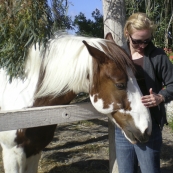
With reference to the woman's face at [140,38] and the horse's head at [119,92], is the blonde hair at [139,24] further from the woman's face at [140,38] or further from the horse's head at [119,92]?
the horse's head at [119,92]

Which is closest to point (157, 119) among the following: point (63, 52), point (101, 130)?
point (63, 52)

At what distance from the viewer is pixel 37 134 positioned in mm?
2266

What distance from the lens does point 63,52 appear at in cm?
211

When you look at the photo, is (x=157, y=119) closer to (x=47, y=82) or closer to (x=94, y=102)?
(x=94, y=102)

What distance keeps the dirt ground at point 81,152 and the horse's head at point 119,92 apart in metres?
1.83

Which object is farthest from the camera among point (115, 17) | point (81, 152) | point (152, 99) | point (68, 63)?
point (81, 152)

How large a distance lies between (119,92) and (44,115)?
51 cm

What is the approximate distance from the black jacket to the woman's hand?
0.05 meters

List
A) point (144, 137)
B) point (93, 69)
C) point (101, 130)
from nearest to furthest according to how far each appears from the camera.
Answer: point (144, 137), point (93, 69), point (101, 130)

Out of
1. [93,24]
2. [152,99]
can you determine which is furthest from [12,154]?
[93,24]

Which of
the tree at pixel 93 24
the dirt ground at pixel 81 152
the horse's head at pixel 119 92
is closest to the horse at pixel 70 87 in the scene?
the horse's head at pixel 119 92

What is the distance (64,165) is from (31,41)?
6.90 feet

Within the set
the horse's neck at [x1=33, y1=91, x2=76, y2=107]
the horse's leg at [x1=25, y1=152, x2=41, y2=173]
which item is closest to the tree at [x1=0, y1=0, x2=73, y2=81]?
the horse's neck at [x1=33, y1=91, x2=76, y2=107]

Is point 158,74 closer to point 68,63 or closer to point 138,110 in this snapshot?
point 138,110
